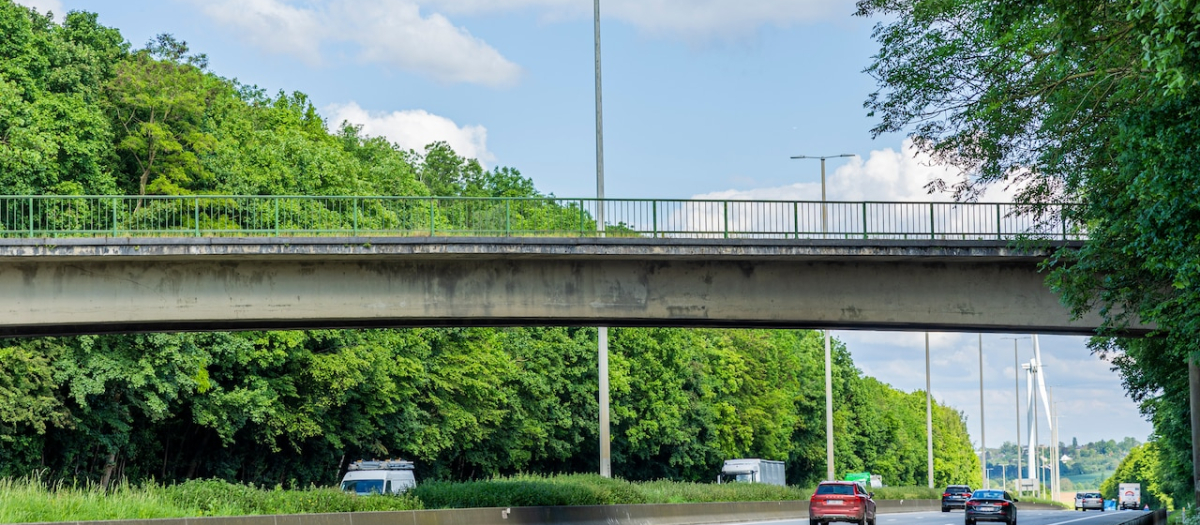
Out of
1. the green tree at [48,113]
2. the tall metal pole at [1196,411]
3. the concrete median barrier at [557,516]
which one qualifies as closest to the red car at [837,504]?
the concrete median barrier at [557,516]

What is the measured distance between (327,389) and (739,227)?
27.5 metres

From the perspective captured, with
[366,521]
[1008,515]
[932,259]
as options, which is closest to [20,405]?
[366,521]

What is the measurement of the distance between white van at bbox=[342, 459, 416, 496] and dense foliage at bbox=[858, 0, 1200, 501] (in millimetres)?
20944

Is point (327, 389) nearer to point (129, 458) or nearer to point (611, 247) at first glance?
point (129, 458)

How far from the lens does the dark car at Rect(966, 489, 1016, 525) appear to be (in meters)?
44.3

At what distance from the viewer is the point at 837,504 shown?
123 ft

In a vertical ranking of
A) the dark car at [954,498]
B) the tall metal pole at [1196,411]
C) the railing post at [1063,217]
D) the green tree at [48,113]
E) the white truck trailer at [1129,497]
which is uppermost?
the green tree at [48,113]

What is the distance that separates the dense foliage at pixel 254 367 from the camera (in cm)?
4572

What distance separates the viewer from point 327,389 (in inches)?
2180

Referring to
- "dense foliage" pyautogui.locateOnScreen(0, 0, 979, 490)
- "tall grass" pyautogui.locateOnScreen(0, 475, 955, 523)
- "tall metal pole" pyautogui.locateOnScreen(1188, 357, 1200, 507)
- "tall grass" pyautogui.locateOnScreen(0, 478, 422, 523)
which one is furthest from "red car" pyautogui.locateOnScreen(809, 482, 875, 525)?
"dense foliage" pyautogui.locateOnScreen(0, 0, 979, 490)

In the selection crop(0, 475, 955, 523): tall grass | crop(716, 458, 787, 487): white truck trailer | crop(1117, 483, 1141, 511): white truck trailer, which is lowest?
crop(1117, 483, 1141, 511): white truck trailer

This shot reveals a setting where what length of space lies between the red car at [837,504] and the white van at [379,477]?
39.9ft

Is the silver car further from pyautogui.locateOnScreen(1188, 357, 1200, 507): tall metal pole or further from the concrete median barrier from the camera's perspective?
pyautogui.locateOnScreen(1188, 357, 1200, 507): tall metal pole

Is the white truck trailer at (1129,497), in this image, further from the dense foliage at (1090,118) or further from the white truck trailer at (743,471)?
the dense foliage at (1090,118)
